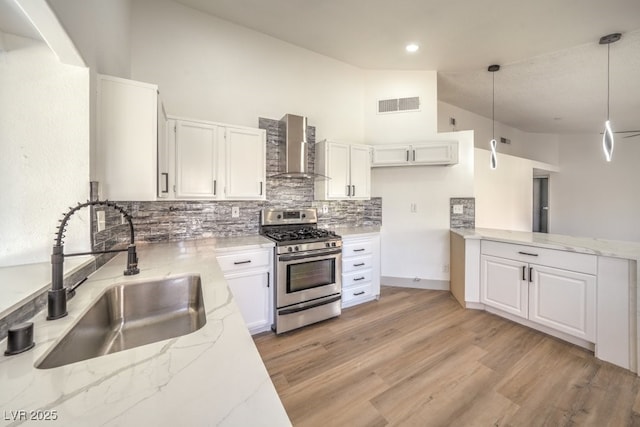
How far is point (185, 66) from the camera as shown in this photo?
2662 millimetres

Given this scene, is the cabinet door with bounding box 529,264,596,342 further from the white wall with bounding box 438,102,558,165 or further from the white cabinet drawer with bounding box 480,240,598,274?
the white wall with bounding box 438,102,558,165

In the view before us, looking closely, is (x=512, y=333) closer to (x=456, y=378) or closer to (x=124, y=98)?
(x=456, y=378)

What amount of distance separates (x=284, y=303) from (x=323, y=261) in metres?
0.60

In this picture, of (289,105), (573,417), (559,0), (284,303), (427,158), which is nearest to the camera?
(573,417)

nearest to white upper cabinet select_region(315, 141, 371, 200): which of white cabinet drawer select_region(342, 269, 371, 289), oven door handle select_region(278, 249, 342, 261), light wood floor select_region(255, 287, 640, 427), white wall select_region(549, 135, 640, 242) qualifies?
oven door handle select_region(278, 249, 342, 261)

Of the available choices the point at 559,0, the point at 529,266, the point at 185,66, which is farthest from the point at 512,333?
the point at 185,66

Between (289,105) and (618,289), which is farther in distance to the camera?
(289,105)

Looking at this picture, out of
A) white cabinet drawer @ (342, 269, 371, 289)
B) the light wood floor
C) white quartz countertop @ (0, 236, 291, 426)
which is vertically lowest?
the light wood floor

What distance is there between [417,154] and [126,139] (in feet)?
11.0

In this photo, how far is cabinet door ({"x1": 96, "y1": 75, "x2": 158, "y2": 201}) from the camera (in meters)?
1.58

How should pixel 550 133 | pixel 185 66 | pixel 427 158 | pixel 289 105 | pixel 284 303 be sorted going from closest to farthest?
1. pixel 284 303
2. pixel 185 66
3. pixel 289 105
4. pixel 427 158
5. pixel 550 133

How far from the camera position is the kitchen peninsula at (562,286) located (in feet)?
6.49

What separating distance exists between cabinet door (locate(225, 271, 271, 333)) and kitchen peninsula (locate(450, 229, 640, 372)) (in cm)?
244

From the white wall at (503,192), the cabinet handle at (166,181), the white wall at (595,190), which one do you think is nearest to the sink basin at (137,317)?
the cabinet handle at (166,181)
